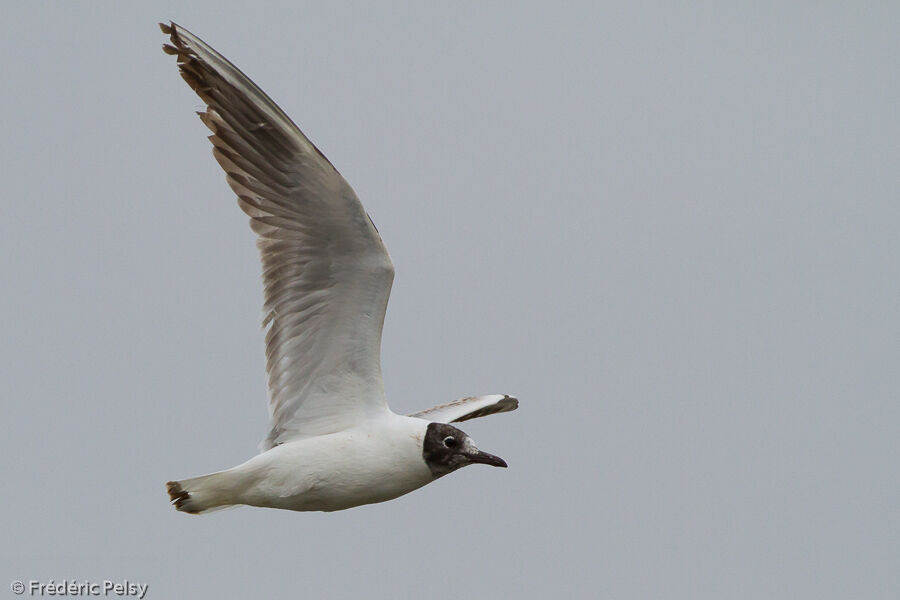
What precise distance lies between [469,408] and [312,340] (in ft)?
6.63

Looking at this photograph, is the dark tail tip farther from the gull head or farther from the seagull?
the gull head

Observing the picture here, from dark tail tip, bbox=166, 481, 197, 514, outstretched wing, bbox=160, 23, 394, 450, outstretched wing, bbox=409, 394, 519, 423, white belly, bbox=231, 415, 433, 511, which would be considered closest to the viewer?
outstretched wing, bbox=160, 23, 394, 450

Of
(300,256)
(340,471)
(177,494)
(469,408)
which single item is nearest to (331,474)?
(340,471)

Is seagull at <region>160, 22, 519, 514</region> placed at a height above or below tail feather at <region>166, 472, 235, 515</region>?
above

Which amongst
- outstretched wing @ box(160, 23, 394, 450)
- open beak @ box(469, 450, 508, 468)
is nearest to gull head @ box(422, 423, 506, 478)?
open beak @ box(469, 450, 508, 468)

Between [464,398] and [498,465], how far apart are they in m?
2.23

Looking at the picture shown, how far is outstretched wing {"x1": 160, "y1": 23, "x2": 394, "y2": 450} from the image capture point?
972cm

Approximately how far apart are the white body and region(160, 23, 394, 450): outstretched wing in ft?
0.77

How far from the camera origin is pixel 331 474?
10078 mm

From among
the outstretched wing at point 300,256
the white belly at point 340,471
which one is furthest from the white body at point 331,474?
the outstretched wing at point 300,256

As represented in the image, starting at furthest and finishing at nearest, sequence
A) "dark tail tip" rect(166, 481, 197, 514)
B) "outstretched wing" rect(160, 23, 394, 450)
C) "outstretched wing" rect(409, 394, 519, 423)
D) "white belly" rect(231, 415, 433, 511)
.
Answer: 1. "outstretched wing" rect(409, 394, 519, 423)
2. "dark tail tip" rect(166, 481, 197, 514)
3. "white belly" rect(231, 415, 433, 511)
4. "outstretched wing" rect(160, 23, 394, 450)

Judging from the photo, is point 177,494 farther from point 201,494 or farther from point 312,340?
point 312,340

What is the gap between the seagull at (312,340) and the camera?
980cm

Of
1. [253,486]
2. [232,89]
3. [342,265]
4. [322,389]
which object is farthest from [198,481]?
[232,89]
